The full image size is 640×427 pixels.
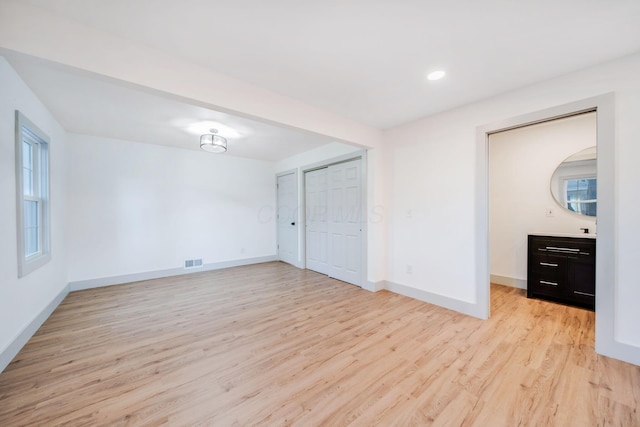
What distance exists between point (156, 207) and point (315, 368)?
13.9ft

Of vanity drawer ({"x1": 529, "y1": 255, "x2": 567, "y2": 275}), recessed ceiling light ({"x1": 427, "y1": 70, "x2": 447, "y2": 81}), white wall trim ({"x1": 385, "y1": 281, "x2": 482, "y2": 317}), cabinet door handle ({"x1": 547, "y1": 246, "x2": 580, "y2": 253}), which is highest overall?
recessed ceiling light ({"x1": 427, "y1": 70, "x2": 447, "y2": 81})

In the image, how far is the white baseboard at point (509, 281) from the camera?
148 inches

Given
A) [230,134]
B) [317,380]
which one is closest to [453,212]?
[317,380]

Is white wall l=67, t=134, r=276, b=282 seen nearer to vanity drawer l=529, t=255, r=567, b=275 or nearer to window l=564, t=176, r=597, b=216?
vanity drawer l=529, t=255, r=567, b=275

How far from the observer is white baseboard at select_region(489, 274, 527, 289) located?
148 inches

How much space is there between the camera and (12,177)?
6.72 ft

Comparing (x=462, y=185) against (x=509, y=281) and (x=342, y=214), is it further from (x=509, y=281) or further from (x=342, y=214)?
(x=509, y=281)

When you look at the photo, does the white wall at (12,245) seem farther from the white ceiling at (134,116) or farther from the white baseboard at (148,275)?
the white baseboard at (148,275)

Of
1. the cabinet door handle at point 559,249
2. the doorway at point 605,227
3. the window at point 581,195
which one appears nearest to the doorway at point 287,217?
the cabinet door handle at point 559,249

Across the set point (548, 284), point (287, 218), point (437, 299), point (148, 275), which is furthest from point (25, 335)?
point (548, 284)

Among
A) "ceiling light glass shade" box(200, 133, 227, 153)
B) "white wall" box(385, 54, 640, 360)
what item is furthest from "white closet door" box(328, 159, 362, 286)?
"ceiling light glass shade" box(200, 133, 227, 153)

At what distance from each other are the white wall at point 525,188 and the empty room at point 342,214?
28 millimetres

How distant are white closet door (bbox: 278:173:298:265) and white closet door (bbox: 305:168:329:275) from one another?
0.44m

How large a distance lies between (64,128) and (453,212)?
18.8ft
